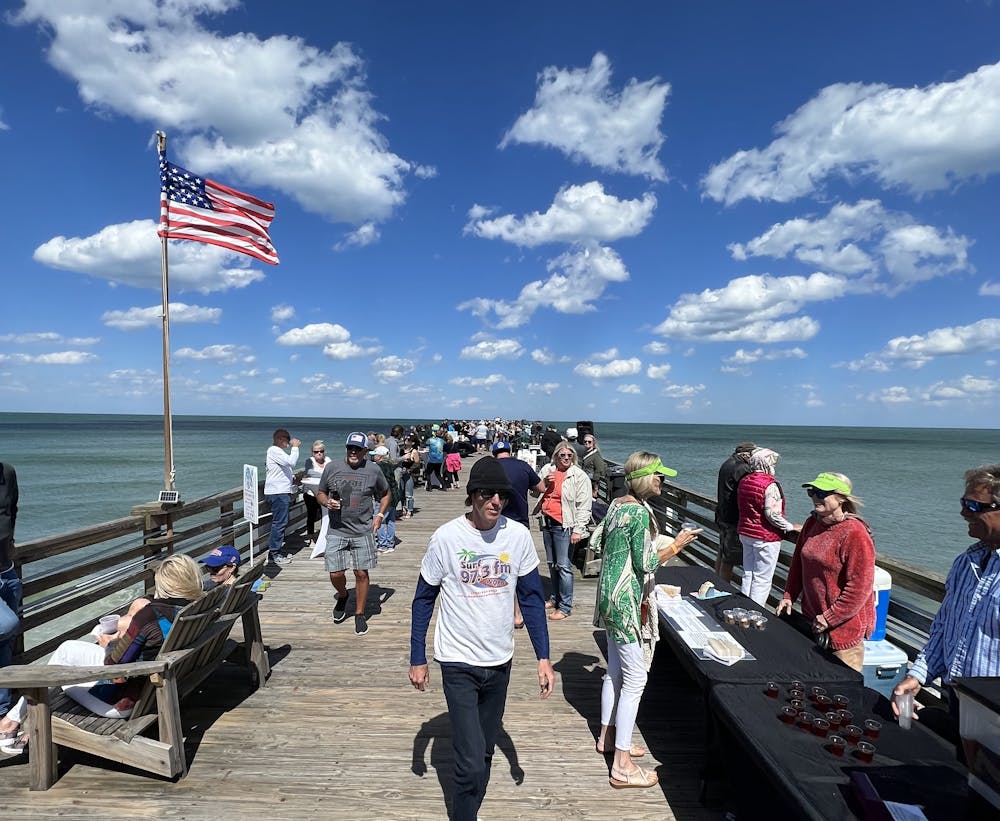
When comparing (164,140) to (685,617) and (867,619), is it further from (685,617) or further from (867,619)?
(867,619)

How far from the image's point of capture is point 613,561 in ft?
10.1

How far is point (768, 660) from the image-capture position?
10.4ft

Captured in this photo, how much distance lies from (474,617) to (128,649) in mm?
2127

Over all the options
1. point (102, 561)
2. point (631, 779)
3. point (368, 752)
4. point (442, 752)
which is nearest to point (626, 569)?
point (631, 779)

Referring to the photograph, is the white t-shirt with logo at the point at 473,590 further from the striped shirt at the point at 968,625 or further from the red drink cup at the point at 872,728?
the striped shirt at the point at 968,625

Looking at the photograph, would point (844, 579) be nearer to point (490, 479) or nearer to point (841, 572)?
point (841, 572)

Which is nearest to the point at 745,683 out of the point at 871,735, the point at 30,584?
the point at 871,735

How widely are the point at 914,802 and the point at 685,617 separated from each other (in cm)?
193

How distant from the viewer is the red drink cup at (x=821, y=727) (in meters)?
2.40

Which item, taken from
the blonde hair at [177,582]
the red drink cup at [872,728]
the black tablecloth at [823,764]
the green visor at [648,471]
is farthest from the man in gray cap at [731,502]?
the blonde hair at [177,582]

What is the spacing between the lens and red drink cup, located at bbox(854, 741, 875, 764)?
2.22 metres

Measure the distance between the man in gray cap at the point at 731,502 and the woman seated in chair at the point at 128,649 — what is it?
184 inches

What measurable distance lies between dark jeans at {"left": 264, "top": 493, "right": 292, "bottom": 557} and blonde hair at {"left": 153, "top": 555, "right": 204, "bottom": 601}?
15.3ft

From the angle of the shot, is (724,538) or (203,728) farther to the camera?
(724,538)
